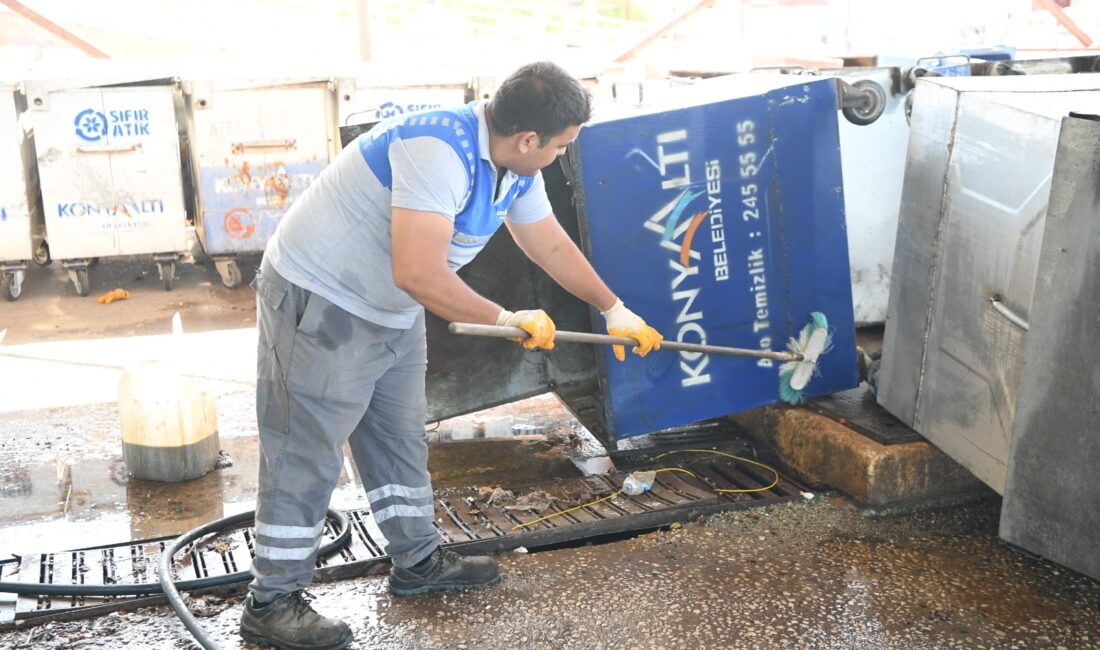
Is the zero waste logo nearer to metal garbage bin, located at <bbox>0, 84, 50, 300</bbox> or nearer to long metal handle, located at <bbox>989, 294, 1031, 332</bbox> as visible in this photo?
metal garbage bin, located at <bbox>0, 84, 50, 300</bbox>

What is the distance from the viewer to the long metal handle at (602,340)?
2807mm

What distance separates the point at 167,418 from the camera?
3.95 metres

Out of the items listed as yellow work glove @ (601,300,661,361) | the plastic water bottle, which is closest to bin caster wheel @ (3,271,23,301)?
the plastic water bottle

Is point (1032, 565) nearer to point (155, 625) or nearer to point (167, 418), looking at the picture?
point (155, 625)

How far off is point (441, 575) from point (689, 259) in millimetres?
1444

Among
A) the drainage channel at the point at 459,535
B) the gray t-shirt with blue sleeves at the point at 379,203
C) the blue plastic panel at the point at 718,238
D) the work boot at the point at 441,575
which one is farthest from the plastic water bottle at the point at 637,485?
the gray t-shirt with blue sleeves at the point at 379,203

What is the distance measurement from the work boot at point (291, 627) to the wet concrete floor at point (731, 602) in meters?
0.07

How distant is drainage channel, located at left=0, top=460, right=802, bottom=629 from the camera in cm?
312

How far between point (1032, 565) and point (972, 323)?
0.77 metres

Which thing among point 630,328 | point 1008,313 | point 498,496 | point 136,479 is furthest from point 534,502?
point 1008,313

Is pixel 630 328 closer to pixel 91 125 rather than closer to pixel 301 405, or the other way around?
pixel 301 405

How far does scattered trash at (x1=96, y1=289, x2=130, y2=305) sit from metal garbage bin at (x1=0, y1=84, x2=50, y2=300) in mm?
545

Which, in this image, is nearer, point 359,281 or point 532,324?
point 359,281

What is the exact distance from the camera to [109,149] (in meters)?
7.14
